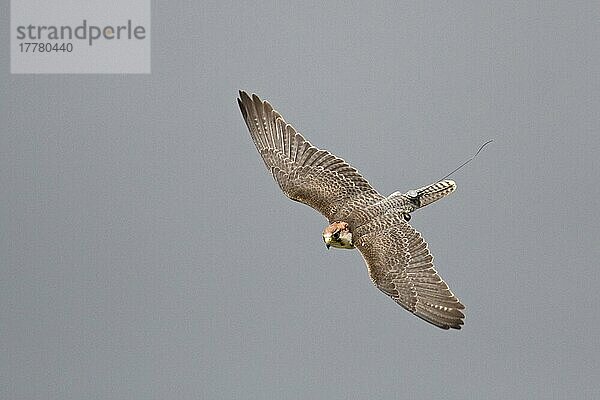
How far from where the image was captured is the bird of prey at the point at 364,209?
7605mm

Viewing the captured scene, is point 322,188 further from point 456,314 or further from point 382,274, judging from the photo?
point 456,314

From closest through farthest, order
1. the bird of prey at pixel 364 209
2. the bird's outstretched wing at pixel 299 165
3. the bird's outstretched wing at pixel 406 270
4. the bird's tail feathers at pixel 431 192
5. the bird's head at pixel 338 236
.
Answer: the bird's outstretched wing at pixel 406 270
the bird of prey at pixel 364 209
the bird's head at pixel 338 236
the bird's tail feathers at pixel 431 192
the bird's outstretched wing at pixel 299 165

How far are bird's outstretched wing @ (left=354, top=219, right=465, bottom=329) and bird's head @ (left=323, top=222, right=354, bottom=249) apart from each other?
0.07 meters

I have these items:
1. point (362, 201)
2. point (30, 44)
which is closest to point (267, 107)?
point (362, 201)

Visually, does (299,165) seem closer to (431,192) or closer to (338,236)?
(338,236)

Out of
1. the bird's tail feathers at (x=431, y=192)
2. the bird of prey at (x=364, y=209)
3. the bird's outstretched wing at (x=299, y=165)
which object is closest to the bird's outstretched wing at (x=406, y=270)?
the bird of prey at (x=364, y=209)

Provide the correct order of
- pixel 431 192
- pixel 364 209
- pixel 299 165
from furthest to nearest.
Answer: pixel 299 165
pixel 431 192
pixel 364 209

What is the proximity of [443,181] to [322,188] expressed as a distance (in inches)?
34.6

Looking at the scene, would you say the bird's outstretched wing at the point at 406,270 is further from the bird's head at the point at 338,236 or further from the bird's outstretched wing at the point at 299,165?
the bird's outstretched wing at the point at 299,165

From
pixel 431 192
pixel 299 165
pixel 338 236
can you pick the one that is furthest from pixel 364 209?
pixel 299 165

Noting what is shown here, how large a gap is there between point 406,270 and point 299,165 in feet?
4.17

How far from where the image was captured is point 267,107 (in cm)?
847

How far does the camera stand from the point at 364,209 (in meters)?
8.12

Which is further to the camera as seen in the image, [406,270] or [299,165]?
[299,165]
